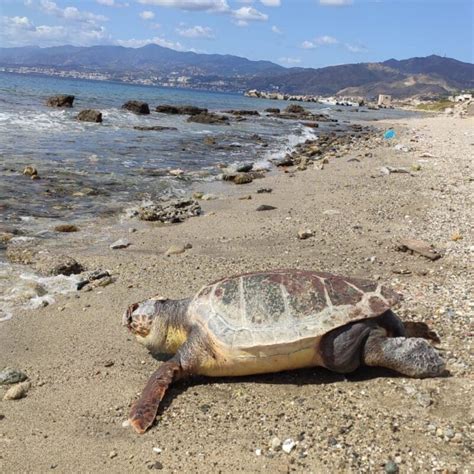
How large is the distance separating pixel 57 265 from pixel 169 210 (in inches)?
170

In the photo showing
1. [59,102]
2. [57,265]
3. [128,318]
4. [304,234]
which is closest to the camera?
[128,318]

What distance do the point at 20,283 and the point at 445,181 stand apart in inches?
486

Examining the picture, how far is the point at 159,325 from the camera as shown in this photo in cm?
559

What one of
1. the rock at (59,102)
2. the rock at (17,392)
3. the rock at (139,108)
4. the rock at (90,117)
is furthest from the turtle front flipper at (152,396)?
the rock at (139,108)

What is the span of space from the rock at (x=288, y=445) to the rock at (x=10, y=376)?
2.81 meters

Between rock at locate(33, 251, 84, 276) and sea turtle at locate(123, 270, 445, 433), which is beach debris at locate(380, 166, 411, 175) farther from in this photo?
sea turtle at locate(123, 270, 445, 433)

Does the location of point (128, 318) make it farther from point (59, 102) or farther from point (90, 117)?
point (59, 102)

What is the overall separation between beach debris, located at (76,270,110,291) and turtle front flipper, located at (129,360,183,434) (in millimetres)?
2966

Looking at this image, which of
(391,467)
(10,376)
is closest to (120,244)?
(10,376)

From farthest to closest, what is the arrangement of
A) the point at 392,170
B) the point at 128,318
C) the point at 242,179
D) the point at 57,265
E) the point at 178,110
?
1. the point at 178,110
2. the point at 392,170
3. the point at 242,179
4. the point at 57,265
5. the point at 128,318

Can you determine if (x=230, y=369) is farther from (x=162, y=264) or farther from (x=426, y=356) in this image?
(x=162, y=264)

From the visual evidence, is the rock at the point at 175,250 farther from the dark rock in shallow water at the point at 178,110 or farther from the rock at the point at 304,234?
the dark rock in shallow water at the point at 178,110

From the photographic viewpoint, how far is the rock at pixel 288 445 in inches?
159

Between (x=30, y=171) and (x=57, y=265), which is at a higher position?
(x=30, y=171)
